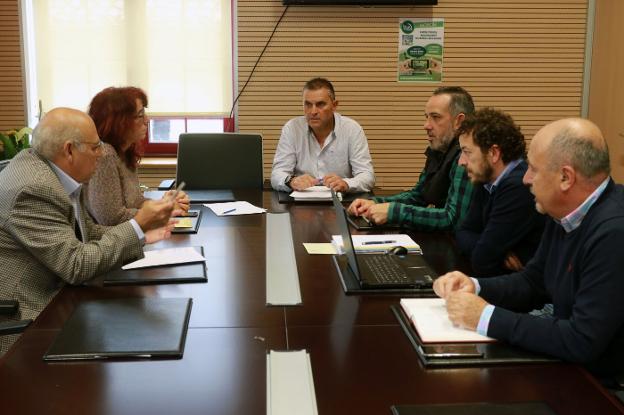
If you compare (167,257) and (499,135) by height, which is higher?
(499,135)

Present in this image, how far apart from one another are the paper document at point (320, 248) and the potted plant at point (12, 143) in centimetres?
245

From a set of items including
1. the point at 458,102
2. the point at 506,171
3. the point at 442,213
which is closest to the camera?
the point at 506,171

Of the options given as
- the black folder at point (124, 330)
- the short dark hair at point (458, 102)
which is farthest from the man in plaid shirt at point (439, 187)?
the black folder at point (124, 330)

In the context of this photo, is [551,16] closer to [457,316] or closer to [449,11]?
[449,11]

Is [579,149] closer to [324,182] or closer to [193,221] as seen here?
[193,221]

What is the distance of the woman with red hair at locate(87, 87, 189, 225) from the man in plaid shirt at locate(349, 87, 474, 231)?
1.03 m

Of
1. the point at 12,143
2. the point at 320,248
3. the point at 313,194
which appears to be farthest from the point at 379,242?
the point at 12,143

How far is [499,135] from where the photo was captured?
2643 millimetres

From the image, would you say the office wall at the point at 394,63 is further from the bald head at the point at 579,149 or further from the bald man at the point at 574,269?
the bald head at the point at 579,149

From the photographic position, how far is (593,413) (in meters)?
1.38

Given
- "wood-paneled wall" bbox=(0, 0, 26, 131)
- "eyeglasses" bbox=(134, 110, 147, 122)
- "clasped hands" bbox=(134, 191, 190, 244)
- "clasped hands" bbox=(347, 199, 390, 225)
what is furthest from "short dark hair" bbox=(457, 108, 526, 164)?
"wood-paneled wall" bbox=(0, 0, 26, 131)

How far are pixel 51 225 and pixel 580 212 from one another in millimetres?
1651

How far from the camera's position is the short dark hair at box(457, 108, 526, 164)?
104 inches

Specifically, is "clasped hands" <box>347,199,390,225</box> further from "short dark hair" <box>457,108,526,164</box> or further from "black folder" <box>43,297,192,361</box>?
"black folder" <box>43,297,192,361</box>
